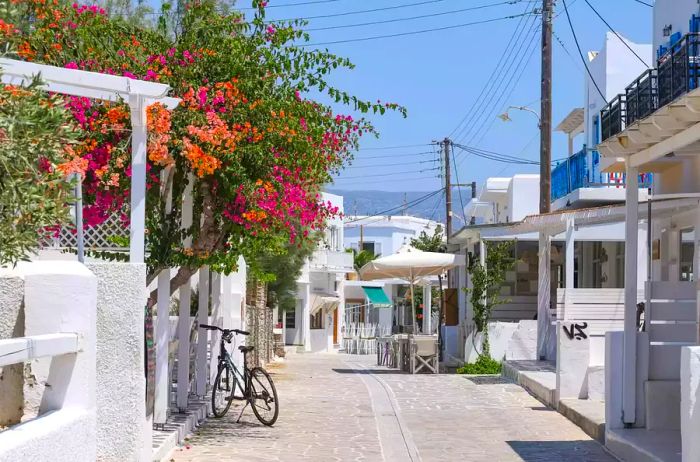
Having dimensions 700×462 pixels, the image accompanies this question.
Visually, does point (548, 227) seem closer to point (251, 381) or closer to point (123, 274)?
point (251, 381)

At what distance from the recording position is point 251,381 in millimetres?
15141

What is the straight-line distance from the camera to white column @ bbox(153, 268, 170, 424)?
40.0 feet

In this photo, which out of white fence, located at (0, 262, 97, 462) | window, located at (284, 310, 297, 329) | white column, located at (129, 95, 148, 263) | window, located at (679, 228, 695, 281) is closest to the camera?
white fence, located at (0, 262, 97, 462)

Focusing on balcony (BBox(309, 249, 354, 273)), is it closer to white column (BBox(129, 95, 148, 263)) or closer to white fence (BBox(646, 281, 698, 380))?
white fence (BBox(646, 281, 698, 380))

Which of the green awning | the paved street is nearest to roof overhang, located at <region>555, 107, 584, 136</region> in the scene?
the paved street

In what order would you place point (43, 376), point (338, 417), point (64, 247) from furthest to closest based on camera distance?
point (338, 417) → point (64, 247) → point (43, 376)

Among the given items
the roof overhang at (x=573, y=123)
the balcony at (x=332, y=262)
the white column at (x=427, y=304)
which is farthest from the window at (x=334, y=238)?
the roof overhang at (x=573, y=123)

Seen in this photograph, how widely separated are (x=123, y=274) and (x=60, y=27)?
569cm

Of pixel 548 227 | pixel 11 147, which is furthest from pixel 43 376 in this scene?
pixel 548 227

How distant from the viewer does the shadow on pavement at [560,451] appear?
40.1 feet

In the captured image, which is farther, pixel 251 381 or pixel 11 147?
pixel 251 381

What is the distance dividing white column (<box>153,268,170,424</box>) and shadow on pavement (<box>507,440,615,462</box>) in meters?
3.90

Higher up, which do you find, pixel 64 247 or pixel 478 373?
pixel 64 247

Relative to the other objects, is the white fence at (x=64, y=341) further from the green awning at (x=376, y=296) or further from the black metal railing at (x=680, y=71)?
the green awning at (x=376, y=296)
